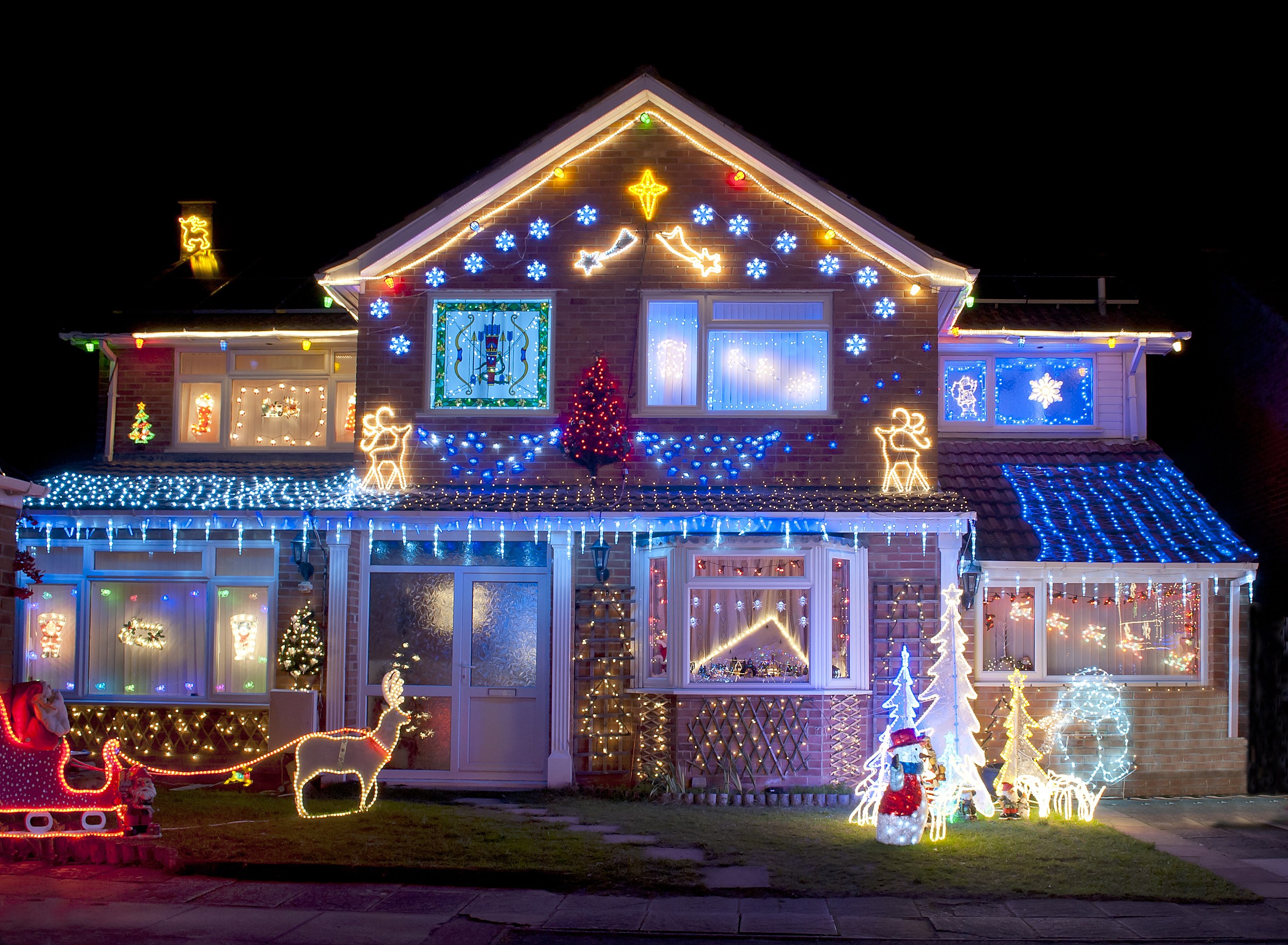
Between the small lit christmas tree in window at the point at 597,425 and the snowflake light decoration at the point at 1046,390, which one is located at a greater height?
the snowflake light decoration at the point at 1046,390

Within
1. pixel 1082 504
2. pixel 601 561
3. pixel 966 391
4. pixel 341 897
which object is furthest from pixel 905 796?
pixel 966 391

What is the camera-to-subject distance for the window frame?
A: 53.5ft

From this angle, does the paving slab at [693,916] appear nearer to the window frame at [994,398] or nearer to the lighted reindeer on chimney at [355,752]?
the lighted reindeer on chimney at [355,752]

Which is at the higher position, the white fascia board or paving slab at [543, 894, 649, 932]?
the white fascia board

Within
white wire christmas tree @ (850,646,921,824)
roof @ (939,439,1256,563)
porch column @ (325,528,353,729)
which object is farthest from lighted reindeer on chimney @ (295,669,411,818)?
roof @ (939,439,1256,563)

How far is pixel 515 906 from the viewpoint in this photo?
834 centimetres

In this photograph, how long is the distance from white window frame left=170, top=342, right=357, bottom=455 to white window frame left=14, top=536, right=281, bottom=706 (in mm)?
1777

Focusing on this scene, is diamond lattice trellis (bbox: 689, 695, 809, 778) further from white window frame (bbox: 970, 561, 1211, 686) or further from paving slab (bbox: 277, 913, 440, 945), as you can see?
paving slab (bbox: 277, 913, 440, 945)

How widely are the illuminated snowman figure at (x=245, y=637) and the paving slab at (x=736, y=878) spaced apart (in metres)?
7.23

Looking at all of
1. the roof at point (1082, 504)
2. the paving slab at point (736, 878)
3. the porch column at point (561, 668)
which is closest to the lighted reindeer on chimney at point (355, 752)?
the porch column at point (561, 668)

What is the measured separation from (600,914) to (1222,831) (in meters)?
6.74

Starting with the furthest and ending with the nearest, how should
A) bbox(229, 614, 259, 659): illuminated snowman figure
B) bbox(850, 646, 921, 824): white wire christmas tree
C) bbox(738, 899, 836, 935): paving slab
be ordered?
bbox(229, 614, 259, 659): illuminated snowman figure < bbox(850, 646, 921, 824): white wire christmas tree < bbox(738, 899, 836, 935): paving slab

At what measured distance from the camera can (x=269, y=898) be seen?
8.48 m

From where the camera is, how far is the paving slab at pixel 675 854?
973cm
